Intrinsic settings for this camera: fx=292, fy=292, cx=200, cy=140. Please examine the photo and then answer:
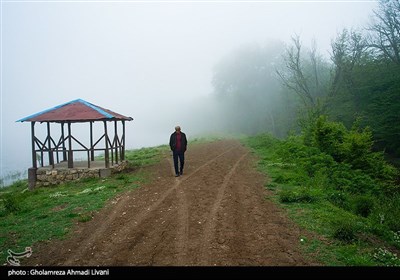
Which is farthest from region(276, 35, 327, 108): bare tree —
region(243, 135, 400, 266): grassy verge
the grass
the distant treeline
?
the grass

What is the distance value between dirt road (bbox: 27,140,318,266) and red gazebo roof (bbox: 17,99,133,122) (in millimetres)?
6562

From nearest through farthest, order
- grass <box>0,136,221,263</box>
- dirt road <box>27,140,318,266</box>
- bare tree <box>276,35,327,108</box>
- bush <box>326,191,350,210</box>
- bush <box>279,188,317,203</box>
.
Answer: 1. dirt road <box>27,140,318,266</box>
2. grass <box>0,136,221,263</box>
3. bush <box>279,188,317,203</box>
4. bush <box>326,191,350,210</box>
5. bare tree <box>276,35,327,108</box>

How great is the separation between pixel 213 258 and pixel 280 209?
12.1 feet

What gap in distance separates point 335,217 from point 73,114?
559 inches

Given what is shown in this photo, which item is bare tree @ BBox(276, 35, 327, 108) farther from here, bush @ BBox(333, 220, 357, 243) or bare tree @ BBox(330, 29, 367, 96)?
bush @ BBox(333, 220, 357, 243)

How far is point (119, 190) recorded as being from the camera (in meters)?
11.8

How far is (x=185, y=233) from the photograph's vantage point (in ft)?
22.6

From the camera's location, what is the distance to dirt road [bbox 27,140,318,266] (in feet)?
18.7

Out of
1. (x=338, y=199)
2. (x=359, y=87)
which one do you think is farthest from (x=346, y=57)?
(x=338, y=199)

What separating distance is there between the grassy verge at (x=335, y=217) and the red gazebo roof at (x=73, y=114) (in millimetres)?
9197

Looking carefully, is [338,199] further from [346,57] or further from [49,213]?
[346,57]

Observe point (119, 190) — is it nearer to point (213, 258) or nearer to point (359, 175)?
point (213, 258)

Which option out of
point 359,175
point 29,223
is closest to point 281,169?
point 359,175

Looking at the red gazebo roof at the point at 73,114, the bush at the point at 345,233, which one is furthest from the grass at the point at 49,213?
the bush at the point at 345,233
